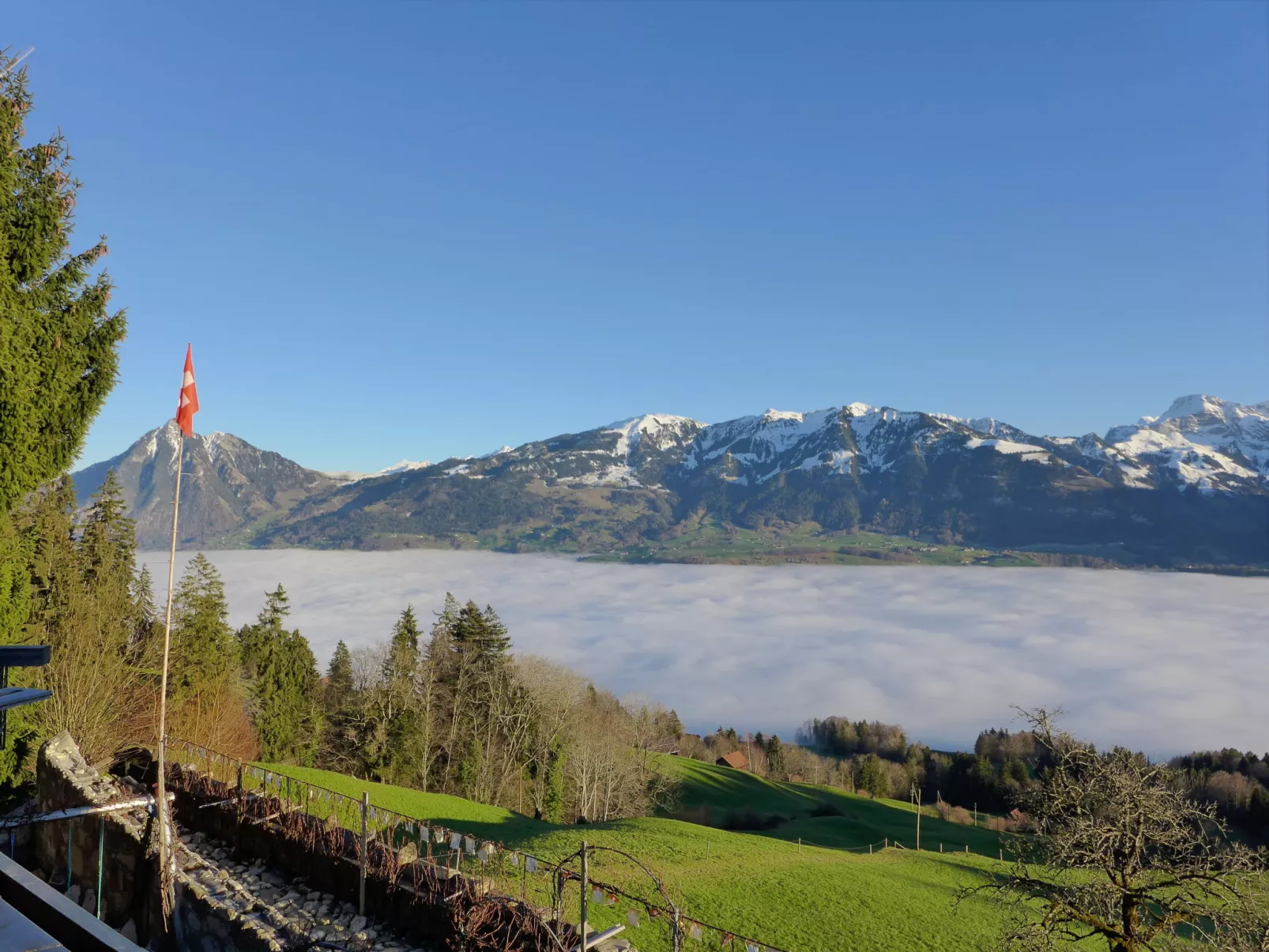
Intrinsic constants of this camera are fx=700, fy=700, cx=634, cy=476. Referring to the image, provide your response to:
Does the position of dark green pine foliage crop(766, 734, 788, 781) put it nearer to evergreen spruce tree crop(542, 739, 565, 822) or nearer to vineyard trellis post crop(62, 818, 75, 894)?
evergreen spruce tree crop(542, 739, 565, 822)

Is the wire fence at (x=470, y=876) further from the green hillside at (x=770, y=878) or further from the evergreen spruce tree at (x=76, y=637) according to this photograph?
the evergreen spruce tree at (x=76, y=637)

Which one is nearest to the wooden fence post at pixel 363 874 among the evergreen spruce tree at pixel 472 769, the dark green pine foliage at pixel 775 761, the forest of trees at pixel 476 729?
the forest of trees at pixel 476 729

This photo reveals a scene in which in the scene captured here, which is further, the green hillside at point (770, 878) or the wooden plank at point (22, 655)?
the green hillside at point (770, 878)

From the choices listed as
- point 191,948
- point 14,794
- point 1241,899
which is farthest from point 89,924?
point 14,794

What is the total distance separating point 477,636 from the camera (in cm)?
4925

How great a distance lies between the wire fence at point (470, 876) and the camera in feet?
34.1

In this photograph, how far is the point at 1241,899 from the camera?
10.4m

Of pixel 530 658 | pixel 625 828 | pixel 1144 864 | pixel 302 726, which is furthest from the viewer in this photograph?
pixel 530 658

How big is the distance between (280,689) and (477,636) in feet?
43.2

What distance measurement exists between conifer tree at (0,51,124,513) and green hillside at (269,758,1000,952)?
17391 millimetres

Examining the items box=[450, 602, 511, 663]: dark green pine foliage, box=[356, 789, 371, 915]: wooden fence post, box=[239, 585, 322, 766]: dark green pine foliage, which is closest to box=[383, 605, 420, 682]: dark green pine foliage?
box=[450, 602, 511, 663]: dark green pine foliage

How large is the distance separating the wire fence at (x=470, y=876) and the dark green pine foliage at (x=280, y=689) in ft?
82.9

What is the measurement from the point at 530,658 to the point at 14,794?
36.5m

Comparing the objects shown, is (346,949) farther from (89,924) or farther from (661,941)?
(89,924)
